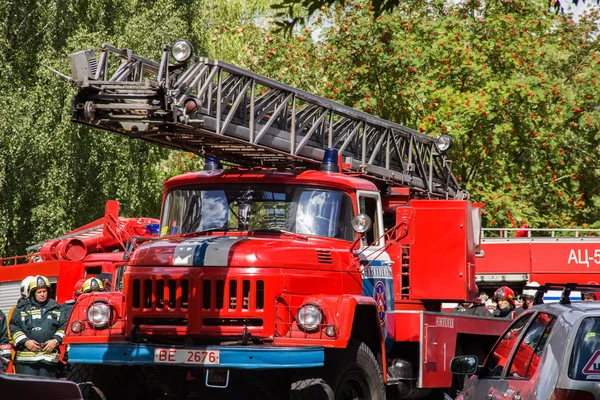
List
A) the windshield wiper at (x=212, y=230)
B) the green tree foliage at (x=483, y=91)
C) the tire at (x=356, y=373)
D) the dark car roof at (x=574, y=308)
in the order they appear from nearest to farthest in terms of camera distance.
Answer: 1. the dark car roof at (x=574, y=308)
2. the tire at (x=356, y=373)
3. the windshield wiper at (x=212, y=230)
4. the green tree foliage at (x=483, y=91)

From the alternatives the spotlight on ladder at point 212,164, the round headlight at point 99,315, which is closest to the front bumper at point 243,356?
the round headlight at point 99,315

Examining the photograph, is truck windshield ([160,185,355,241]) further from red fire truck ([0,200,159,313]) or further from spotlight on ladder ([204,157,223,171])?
red fire truck ([0,200,159,313])

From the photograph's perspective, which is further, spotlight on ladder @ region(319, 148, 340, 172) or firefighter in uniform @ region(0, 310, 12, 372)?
firefighter in uniform @ region(0, 310, 12, 372)

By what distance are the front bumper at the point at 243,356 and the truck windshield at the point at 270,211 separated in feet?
5.62

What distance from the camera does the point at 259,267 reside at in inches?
388

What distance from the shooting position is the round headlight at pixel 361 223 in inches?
416

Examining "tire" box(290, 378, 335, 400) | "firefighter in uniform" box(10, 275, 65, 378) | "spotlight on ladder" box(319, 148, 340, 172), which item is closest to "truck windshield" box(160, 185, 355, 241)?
"spotlight on ladder" box(319, 148, 340, 172)

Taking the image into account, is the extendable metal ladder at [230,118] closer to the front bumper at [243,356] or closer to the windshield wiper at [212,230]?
the windshield wiper at [212,230]

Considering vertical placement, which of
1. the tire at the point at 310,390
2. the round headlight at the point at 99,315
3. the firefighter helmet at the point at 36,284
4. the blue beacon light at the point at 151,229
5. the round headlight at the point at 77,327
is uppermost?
the blue beacon light at the point at 151,229

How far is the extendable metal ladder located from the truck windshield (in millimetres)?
654

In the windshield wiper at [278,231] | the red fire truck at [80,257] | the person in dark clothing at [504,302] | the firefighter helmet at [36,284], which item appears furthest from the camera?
the red fire truck at [80,257]

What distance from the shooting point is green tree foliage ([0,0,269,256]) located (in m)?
26.8

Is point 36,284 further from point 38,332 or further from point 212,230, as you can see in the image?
point 212,230

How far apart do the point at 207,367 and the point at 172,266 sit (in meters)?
1.09
